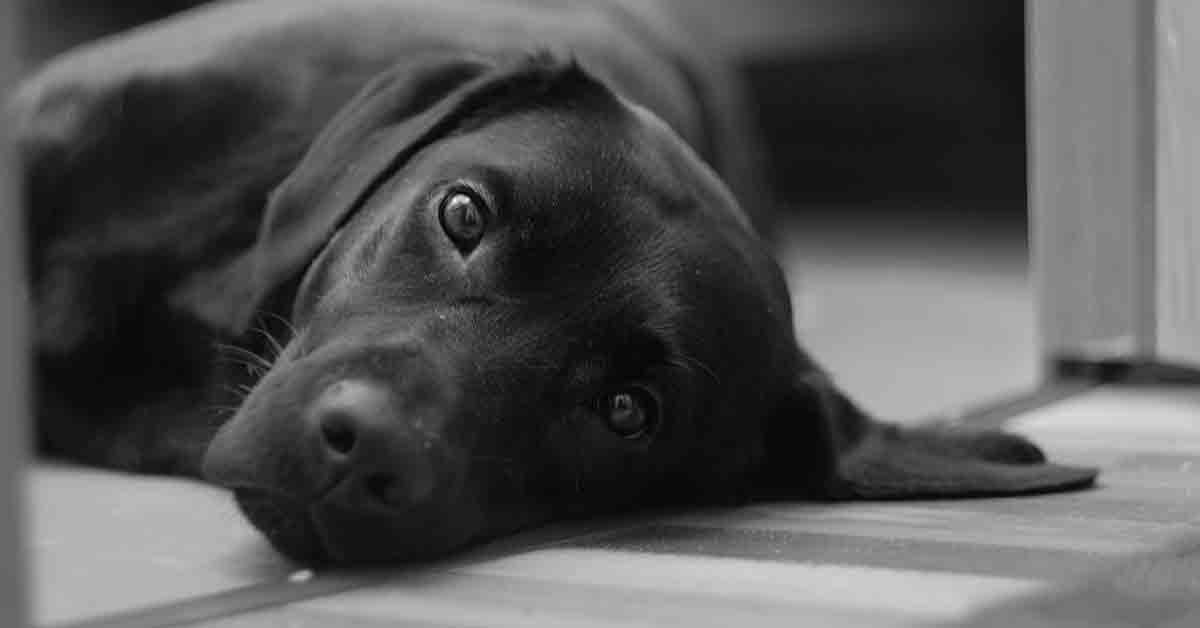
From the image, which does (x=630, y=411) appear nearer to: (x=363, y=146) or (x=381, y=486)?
(x=381, y=486)

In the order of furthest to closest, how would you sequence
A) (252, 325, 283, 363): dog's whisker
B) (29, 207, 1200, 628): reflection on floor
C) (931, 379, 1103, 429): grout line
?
(931, 379, 1103, 429): grout line
(252, 325, 283, 363): dog's whisker
(29, 207, 1200, 628): reflection on floor

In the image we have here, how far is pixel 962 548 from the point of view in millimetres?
1664

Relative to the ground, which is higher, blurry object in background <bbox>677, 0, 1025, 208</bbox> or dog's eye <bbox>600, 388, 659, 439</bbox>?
dog's eye <bbox>600, 388, 659, 439</bbox>

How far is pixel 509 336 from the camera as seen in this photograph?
1.74 m

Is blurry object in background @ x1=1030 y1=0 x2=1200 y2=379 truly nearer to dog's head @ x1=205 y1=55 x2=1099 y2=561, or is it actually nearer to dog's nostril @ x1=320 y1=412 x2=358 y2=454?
dog's head @ x1=205 y1=55 x2=1099 y2=561

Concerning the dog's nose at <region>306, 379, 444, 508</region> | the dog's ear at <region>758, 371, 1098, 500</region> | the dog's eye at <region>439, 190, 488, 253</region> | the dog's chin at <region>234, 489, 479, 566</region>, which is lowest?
the dog's ear at <region>758, 371, 1098, 500</region>

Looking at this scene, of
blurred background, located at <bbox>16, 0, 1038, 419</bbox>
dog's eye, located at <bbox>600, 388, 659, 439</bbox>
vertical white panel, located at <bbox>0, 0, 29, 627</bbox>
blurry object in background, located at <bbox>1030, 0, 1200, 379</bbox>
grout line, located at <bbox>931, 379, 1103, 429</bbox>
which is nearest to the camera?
vertical white panel, located at <bbox>0, 0, 29, 627</bbox>

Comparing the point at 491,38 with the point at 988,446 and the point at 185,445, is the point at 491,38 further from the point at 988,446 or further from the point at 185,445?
the point at 988,446

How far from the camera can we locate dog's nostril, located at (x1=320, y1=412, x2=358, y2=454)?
1.51 metres

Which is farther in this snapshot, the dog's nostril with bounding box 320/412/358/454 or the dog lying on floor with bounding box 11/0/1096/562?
the dog lying on floor with bounding box 11/0/1096/562

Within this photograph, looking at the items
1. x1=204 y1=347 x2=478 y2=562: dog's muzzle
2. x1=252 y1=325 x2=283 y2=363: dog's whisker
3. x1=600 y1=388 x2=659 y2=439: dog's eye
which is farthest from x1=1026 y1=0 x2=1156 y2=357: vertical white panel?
x1=204 y1=347 x2=478 y2=562: dog's muzzle

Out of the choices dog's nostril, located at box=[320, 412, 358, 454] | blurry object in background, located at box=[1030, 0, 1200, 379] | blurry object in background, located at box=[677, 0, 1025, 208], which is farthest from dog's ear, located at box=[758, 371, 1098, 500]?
blurry object in background, located at box=[677, 0, 1025, 208]

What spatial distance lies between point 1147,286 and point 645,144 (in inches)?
39.5

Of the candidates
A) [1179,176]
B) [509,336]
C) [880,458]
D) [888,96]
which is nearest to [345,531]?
[509,336]
